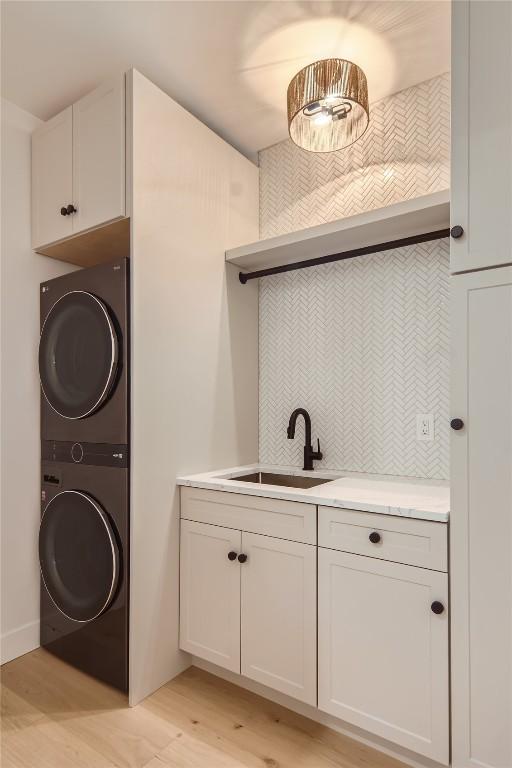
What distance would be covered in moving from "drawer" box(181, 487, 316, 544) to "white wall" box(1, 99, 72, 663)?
83 cm

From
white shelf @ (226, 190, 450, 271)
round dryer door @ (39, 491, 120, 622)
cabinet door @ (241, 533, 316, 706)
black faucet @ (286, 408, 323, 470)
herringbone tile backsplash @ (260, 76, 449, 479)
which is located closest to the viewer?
cabinet door @ (241, 533, 316, 706)

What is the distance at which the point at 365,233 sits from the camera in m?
2.05

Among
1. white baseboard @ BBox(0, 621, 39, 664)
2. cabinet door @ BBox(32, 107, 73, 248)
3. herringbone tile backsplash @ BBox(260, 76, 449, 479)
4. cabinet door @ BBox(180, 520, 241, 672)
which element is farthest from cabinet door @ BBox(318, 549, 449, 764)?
cabinet door @ BBox(32, 107, 73, 248)

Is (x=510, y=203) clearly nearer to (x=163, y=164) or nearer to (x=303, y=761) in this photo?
(x=163, y=164)

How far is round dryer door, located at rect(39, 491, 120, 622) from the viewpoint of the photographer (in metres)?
1.92

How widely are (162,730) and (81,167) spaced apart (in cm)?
233

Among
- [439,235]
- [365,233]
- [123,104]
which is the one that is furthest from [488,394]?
[123,104]

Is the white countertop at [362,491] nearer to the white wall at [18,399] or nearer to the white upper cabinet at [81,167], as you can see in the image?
the white wall at [18,399]

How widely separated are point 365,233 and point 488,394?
1.01 m

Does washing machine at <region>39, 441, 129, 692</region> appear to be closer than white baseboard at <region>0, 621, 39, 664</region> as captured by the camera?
Yes

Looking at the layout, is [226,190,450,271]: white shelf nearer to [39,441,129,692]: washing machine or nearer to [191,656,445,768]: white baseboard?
[39,441,129,692]: washing machine

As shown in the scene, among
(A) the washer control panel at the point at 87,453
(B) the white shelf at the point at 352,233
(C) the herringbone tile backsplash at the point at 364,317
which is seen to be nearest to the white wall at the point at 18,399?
(A) the washer control panel at the point at 87,453

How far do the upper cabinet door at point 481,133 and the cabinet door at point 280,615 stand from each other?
3.82 ft

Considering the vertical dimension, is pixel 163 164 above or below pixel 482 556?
above
